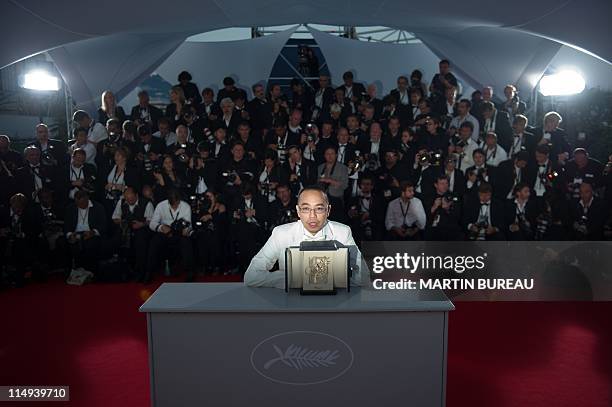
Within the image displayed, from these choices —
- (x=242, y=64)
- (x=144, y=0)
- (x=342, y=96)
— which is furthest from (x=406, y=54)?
(x=144, y=0)

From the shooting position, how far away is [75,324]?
442 centimetres

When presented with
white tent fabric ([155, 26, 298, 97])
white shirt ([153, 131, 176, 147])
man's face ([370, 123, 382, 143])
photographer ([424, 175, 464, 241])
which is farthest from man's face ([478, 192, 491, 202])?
white tent fabric ([155, 26, 298, 97])

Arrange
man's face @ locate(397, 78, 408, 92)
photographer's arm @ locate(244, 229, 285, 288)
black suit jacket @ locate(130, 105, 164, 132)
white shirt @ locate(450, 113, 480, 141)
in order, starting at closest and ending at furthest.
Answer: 1. photographer's arm @ locate(244, 229, 285, 288)
2. white shirt @ locate(450, 113, 480, 141)
3. black suit jacket @ locate(130, 105, 164, 132)
4. man's face @ locate(397, 78, 408, 92)

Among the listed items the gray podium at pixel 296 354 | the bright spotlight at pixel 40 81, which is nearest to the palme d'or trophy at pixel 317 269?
the gray podium at pixel 296 354

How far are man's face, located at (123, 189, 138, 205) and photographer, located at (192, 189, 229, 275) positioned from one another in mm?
682

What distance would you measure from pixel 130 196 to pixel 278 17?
3480 millimetres

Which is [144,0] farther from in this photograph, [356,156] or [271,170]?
[356,156]

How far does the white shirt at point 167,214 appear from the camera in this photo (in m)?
5.72

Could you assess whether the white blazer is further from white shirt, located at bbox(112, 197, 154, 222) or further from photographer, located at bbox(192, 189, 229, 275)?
white shirt, located at bbox(112, 197, 154, 222)

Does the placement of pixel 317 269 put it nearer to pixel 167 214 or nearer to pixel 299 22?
pixel 167 214

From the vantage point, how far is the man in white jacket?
8.80 ft

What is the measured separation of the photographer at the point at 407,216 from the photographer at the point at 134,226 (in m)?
Answer: 2.80

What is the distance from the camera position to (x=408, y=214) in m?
5.65

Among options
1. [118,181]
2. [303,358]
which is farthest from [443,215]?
[118,181]
